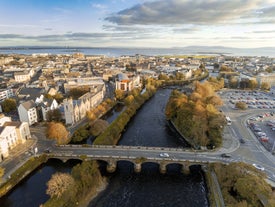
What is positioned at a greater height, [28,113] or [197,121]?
[197,121]

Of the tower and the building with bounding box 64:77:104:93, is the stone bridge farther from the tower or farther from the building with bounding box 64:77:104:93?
the building with bounding box 64:77:104:93

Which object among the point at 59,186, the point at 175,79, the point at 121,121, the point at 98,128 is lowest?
the point at 175,79

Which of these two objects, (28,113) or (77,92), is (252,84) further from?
(28,113)

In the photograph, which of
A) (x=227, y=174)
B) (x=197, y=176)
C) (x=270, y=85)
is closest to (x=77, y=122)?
(x=197, y=176)

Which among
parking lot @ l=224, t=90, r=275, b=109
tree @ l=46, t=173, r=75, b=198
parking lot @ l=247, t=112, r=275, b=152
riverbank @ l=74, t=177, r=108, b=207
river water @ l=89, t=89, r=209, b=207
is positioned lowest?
river water @ l=89, t=89, r=209, b=207

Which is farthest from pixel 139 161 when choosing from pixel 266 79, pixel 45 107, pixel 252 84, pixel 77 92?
pixel 266 79

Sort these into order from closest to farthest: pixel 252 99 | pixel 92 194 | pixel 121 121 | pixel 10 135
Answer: pixel 92 194, pixel 10 135, pixel 121 121, pixel 252 99

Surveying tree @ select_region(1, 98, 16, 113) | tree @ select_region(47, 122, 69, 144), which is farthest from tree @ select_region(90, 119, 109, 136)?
tree @ select_region(1, 98, 16, 113)

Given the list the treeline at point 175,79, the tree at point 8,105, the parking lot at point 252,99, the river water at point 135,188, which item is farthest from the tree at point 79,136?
the treeline at point 175,79
